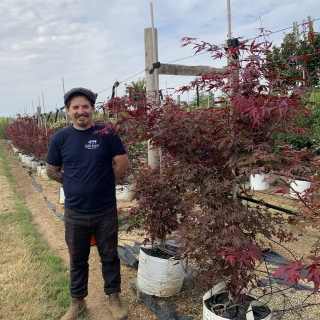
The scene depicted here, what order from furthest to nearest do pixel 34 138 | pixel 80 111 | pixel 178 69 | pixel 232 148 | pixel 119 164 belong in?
1. pixel 34 138
2. pixel 178 69
3. pixel 119 164
4. pixel 80 111
5. pixel 232 148

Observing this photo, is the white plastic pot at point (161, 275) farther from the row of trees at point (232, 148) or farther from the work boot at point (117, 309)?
the row of trees at point (232, 148)

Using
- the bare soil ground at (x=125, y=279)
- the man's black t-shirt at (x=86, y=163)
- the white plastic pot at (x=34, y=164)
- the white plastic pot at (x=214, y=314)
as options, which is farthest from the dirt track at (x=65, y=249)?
the white plastic pot at (x=34, y=164)

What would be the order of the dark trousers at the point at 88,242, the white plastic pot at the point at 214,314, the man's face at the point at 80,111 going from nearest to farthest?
1. the white plastic pot at the point at 214,314
2. the man's face at the point at 80,111
3. the dark trousers at the point at 88,242

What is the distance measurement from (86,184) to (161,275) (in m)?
1.07

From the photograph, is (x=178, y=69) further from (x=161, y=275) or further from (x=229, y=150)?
(x=161, y=275)

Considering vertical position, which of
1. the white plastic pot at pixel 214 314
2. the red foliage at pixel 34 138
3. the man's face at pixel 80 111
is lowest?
the white plastic pot at pixel 214 314

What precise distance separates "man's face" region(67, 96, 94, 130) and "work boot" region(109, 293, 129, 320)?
1.50m

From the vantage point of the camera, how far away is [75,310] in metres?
2.87

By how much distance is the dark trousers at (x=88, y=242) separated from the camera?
8.93 feet

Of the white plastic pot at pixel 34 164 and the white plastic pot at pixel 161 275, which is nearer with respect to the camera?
the white plastic pot at pixel 161 275

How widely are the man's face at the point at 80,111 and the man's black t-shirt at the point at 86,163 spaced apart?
2.8 inches

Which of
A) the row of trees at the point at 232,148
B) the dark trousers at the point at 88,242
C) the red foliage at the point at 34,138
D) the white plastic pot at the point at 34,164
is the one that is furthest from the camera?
the white plastic pot at the point at 34,164

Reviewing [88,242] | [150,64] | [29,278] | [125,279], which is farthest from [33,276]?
[150,64]

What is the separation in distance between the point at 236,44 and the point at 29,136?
1280 cm
